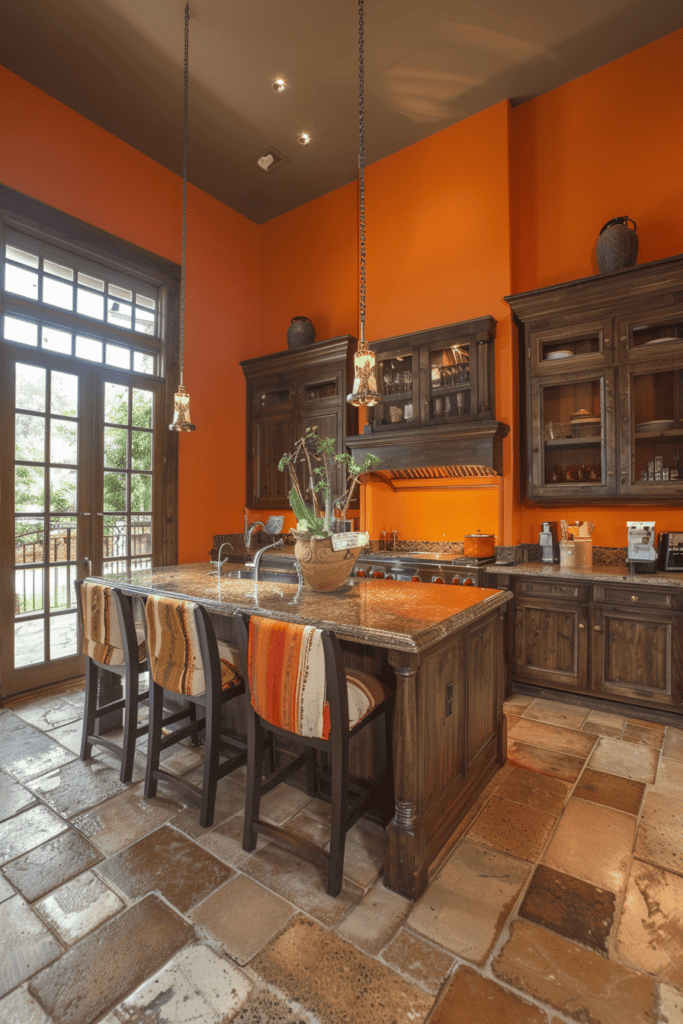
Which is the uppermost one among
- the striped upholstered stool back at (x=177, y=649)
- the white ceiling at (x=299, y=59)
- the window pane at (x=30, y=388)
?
the white ceiling at (x=299, y=59)

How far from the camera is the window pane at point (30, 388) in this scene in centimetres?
355

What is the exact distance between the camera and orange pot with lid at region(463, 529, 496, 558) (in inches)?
147

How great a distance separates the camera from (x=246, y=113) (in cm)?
401

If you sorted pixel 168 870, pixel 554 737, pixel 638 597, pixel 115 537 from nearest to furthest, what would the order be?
1. pixel 168 870
2. pixel 554 737
3. pixel 638 597
4. pixel 115 537

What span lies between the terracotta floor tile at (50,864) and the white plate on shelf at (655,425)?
12.8 ft

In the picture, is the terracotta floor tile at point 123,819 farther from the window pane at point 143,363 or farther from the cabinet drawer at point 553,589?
the window pane at point 143,363

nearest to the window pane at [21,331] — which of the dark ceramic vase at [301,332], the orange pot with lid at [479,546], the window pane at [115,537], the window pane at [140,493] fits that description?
the window pane at [140,493]

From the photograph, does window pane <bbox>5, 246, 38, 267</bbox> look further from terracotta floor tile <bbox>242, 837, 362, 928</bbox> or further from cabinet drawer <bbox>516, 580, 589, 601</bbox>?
cabinet drawer <bbox>516, 580, 589, 601</bbox>

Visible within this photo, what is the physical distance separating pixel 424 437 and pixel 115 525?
2.73 m

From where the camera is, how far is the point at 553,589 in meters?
3.37

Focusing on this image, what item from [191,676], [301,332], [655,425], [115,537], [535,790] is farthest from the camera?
[301,332]

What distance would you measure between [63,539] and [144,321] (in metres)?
2.10

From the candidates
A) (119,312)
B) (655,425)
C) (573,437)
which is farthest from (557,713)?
(119,312)

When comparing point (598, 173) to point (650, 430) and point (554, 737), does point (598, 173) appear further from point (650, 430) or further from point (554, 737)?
point (554, 737)
